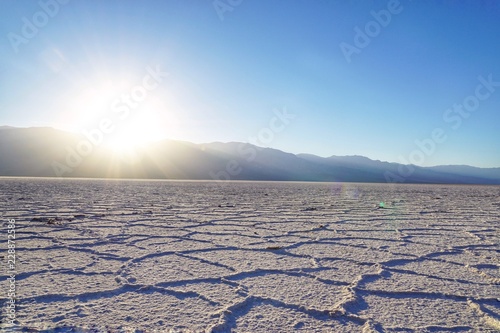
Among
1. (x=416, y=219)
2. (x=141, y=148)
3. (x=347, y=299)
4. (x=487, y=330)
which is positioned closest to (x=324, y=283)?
(x=347, y=299)

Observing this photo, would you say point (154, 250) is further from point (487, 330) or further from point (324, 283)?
point (487, 330)
